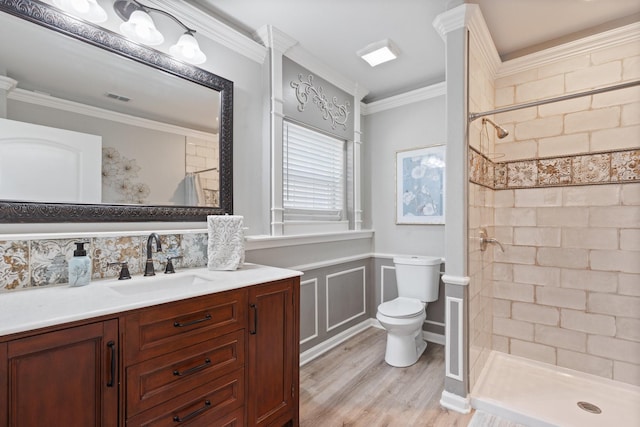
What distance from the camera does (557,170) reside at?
235 centimetres

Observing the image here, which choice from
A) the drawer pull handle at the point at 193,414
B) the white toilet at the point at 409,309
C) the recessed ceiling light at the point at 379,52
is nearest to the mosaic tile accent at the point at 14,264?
the drawer pull handle at the point at 193,414

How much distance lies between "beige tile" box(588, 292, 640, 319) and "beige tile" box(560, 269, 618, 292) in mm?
50

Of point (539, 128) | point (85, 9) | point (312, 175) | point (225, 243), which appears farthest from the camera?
point (312, 175)

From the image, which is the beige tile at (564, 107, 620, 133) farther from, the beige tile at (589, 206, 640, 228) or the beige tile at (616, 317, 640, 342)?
the beige tile at (616, 317, 640, 342)

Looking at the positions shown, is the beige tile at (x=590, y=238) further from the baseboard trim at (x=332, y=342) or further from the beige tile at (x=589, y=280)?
the baseboard trim at (x=332, y=342)

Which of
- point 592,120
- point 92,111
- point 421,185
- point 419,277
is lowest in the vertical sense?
point 419,277

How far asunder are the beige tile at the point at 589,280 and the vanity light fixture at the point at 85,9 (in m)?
3.36

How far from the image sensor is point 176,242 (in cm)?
180

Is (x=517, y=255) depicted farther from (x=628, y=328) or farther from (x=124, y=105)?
(x=124, y=105)

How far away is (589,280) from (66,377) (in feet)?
10.0

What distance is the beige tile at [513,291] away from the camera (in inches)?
96.9

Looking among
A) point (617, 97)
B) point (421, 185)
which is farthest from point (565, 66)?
point (421, 185)

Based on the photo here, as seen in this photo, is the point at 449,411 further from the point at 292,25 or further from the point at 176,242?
the point at 292,25

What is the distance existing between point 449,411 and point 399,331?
60 cm
